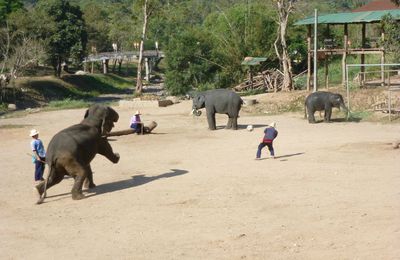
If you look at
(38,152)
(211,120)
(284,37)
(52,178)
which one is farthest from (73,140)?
(284,37)

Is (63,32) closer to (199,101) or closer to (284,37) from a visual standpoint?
(284,37)

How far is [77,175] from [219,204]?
3488mm

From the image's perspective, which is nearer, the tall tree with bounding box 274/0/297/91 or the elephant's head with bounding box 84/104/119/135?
the elephant's head with bounding box 84/104/119/135

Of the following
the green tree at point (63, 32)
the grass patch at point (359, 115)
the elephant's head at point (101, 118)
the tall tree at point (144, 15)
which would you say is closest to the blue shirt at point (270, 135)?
the elephant's head at point (101, 118)

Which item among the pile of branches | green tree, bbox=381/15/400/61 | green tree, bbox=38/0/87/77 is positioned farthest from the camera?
green tree, bbox=38/0/87/77

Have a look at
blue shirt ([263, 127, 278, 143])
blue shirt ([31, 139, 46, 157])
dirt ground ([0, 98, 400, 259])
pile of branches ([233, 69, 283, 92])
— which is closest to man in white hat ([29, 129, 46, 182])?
blue shirt ([31, 139, 46, 157])

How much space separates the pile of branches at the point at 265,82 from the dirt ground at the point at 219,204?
70.5ft

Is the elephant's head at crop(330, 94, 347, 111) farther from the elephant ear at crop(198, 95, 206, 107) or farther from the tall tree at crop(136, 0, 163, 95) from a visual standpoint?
the tall tree at crop(136, 0, 163, 95)

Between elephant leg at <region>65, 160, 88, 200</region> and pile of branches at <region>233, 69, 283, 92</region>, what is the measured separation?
3017 cm

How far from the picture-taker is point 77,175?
599 inches

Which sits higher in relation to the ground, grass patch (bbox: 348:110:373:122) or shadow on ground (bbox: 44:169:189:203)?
grass patch (bbox: 348:110:373:122)

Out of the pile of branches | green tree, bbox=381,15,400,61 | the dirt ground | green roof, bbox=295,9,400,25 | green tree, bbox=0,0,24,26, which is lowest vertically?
the dirt ground

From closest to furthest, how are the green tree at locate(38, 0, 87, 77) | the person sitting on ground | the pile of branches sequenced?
1. the person sitting on ground
2. the pile of branches
3. the green tree at locate(38, 0, 87, 77)

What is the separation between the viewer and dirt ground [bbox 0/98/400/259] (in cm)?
1112
